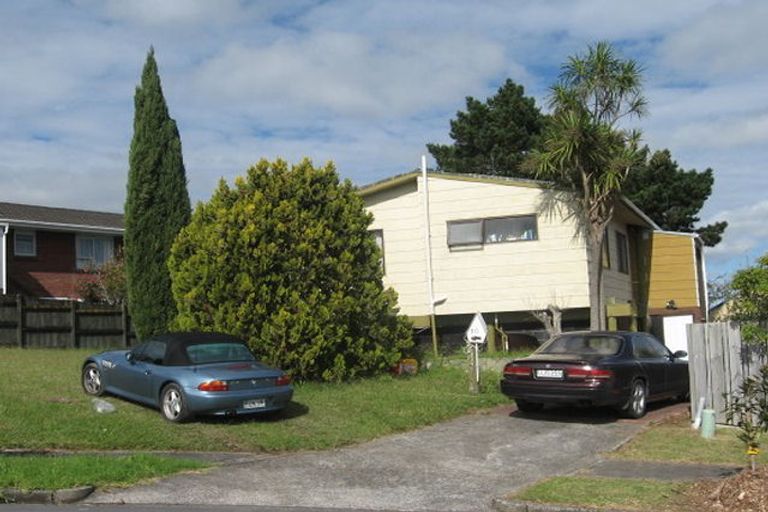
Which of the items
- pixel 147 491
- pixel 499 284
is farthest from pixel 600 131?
pixel 147 491

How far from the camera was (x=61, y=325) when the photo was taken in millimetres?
22797

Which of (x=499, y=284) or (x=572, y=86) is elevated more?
(x=572, y=86)

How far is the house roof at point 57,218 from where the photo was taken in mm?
29881

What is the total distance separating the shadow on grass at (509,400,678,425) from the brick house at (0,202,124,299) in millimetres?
20549

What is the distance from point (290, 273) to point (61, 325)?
10002 mm

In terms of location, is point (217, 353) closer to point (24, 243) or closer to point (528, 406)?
point (528, 406)

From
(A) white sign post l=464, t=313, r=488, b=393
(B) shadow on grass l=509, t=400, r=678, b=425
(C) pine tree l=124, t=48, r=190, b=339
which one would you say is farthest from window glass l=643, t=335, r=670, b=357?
(C) pine tree l=124, t=48, r=190, b=339

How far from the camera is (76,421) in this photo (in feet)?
38.0

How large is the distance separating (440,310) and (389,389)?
21.4 ft

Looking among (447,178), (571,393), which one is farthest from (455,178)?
(571,393)

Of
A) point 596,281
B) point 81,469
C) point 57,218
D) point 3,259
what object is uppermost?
point 57,218

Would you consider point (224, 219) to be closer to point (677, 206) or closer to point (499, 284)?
point (499, 284)

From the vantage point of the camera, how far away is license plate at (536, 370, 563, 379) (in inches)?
514

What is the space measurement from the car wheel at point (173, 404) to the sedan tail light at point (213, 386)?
31 centimetres
